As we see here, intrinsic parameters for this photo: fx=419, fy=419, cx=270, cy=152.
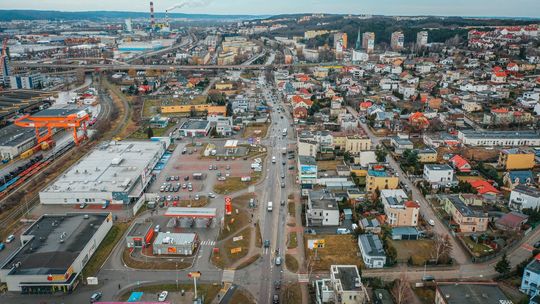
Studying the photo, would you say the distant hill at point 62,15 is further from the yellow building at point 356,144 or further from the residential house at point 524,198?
the residential house at point 524,198

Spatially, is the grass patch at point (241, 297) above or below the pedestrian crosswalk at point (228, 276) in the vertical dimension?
below

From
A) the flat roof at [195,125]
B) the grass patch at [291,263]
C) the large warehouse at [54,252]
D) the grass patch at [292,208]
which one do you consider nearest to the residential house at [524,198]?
the grass patch at [292,208]

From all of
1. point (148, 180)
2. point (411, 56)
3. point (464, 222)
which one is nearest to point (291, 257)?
point (464, 222)

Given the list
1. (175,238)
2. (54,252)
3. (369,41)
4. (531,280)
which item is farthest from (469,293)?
(369,41)

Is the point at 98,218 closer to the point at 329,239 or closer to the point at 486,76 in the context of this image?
the point at 329,239

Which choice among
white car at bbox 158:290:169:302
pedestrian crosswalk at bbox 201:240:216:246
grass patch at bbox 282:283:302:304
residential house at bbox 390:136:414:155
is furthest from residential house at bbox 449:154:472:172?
white car at bbox 158:290:169:302

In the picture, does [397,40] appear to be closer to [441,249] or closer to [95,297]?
[441,249]

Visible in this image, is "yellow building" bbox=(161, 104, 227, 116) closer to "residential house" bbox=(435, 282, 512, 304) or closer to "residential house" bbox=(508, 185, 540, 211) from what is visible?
"residential house" bbox=(508, 185, 540, 211)
